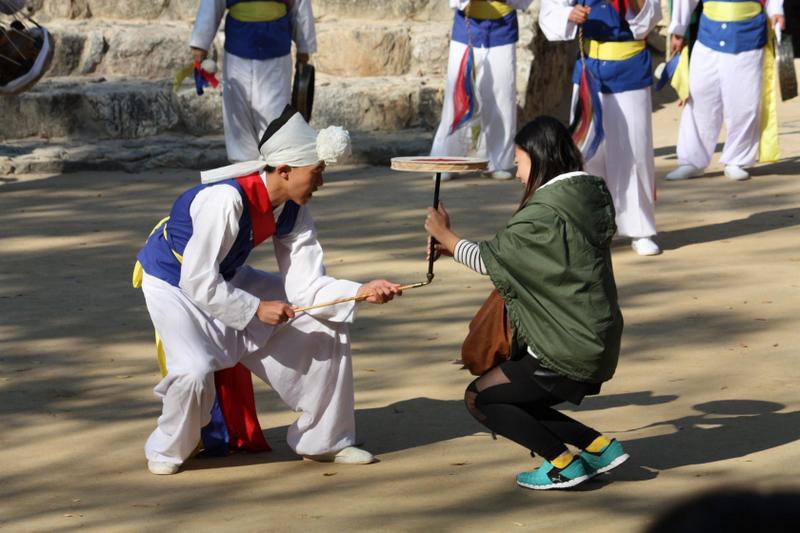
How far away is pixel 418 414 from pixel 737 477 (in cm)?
121

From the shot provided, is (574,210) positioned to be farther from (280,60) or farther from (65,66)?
(65,66)

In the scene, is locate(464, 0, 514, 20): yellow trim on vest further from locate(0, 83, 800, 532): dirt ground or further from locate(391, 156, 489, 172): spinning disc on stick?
locate(391, 156, 489, 172): spinning disc on stick

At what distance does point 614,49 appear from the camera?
22.1 feet

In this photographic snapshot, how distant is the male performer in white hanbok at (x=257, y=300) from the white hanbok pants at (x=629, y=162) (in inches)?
124

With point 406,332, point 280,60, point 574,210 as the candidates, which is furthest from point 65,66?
point 574,210

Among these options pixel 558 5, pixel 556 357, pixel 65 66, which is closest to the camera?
pixel 556 357

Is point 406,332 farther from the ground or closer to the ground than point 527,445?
closer to the ground

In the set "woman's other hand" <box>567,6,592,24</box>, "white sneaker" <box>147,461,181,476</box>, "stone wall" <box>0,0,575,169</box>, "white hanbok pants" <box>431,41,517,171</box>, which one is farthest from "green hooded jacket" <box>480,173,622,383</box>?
"stone wall" <box>0,0,575,169</box>

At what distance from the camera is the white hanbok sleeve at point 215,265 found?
3770 millimetres

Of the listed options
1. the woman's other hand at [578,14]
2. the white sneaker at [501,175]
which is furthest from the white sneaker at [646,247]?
the white sneaker at [501,175]

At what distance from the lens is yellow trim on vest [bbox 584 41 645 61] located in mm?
6730

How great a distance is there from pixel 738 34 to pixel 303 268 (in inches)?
213

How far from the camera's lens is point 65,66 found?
37.6ft

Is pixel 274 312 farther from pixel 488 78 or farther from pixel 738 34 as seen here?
pixel 738 34
